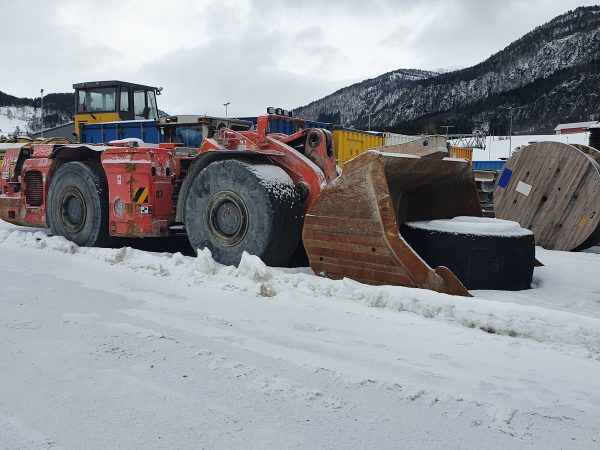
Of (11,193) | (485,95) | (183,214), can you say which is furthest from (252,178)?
(485,95)

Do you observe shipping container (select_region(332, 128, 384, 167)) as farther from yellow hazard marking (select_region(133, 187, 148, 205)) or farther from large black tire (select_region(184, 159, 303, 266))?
large black tire (select_region(184, 159, 303, 266))

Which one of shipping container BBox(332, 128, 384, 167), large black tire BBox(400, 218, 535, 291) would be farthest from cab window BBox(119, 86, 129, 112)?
large black tire BBox(400, 218, 535, 291)

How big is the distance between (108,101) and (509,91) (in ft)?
369

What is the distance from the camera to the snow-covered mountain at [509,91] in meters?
98.1

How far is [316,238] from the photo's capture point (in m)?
4.62

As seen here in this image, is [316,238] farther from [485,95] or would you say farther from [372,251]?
[485,95]

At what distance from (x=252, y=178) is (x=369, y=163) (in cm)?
116

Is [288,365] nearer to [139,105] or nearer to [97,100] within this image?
[139,105]

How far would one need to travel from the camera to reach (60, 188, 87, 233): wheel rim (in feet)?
21.5

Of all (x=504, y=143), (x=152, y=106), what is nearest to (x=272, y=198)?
(x=152, y=106)

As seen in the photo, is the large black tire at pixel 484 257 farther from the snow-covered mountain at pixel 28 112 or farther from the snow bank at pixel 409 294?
the snow-covered mountain at pixel 28 112

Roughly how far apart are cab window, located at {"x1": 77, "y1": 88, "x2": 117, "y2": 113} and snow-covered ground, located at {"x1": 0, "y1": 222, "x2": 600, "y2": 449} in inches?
401

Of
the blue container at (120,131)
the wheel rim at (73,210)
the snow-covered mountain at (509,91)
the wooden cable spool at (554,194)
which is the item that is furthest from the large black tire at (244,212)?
the snow-covered mountain at (509,91)

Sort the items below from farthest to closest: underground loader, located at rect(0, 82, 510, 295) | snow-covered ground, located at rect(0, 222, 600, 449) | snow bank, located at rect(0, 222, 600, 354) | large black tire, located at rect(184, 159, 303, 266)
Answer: large black tire, located at rect(184, 159, 303, 266) → underground loader, located at rect(0, 82, 510, 295) → snow bank, located at rect(0, 222, 600, 354) → snow-covered ground, located at rect(0, 222, 600, 449)
